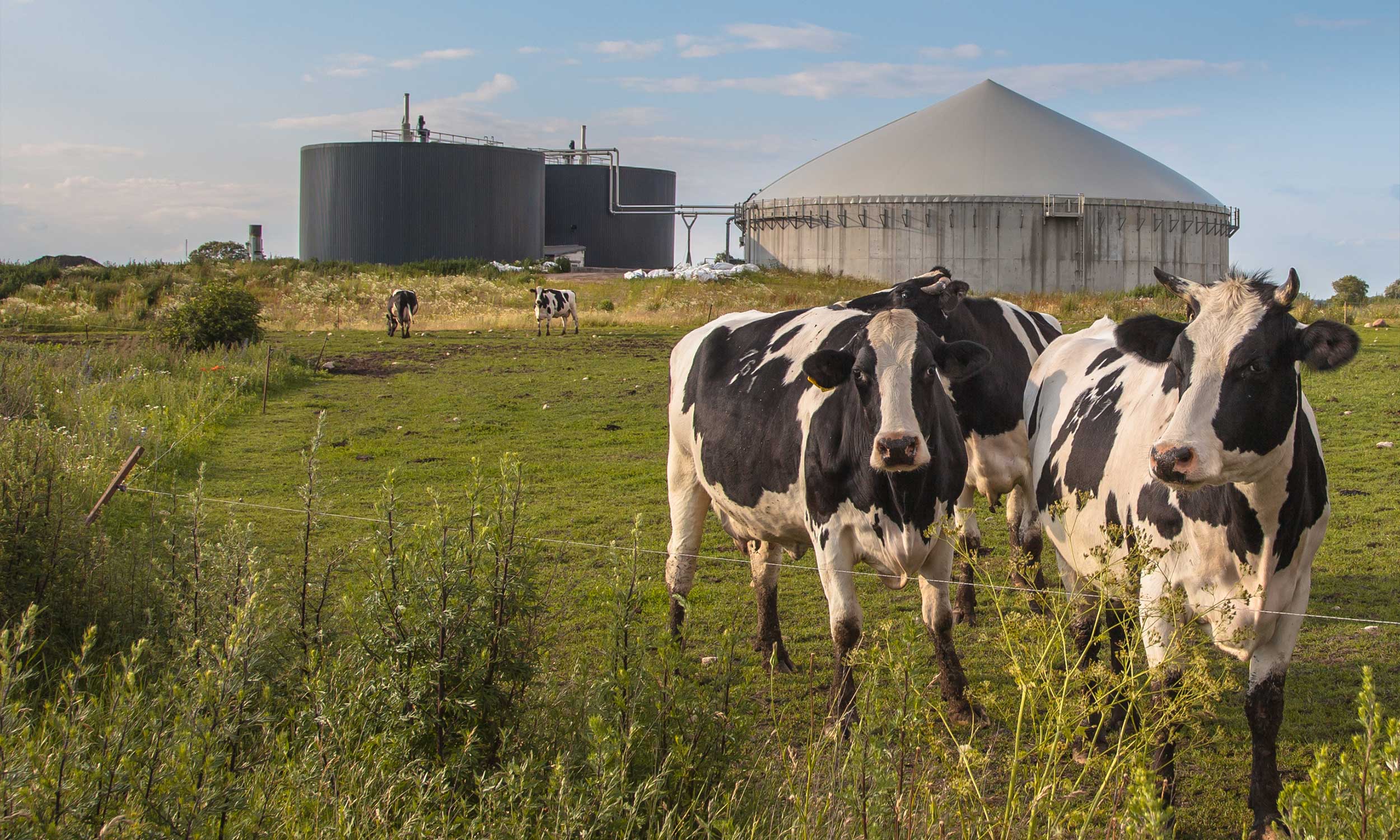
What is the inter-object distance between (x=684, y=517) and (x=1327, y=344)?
375 cm

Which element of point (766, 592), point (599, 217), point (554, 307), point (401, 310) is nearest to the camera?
point (766, 592)

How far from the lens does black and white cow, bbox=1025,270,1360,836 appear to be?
3936mm

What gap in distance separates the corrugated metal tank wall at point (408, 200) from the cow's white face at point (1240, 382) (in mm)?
52508

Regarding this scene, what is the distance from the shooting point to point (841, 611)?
529 cm

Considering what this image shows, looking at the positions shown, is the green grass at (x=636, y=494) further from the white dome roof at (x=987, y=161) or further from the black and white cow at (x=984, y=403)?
the white dome roof at (x=987, y=161)

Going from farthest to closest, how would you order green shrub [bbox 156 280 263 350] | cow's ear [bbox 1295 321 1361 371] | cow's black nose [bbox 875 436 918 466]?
green shrub [bbox 156 280 263 350]
cow's black nose [bbox 875 436 918 466]
cow's ear [bbox 1295 321 1361 371]

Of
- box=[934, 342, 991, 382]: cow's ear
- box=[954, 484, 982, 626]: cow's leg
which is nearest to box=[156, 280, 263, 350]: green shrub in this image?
box=[954, 484, 982, 626]: cow's leg

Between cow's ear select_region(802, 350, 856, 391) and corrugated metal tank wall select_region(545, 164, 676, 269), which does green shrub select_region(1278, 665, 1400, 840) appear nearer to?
cow's ear select_region(802, 350, 856, 391)

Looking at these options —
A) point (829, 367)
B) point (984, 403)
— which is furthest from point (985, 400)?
point (829, 367)

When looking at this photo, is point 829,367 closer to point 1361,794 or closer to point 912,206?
point 1361,794

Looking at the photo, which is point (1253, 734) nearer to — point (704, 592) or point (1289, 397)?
point (1289, 397)

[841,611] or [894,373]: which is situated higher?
[894,373]

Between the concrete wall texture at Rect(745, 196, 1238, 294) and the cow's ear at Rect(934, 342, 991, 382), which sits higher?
the concrete wall texture at Rect(745, 196, 1238, 294)

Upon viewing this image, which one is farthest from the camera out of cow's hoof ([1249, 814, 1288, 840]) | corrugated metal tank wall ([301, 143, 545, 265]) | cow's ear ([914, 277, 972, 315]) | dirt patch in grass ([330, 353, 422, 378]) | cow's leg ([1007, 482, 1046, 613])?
corrugated metal tank wall ([301, 143, 545, 265])
